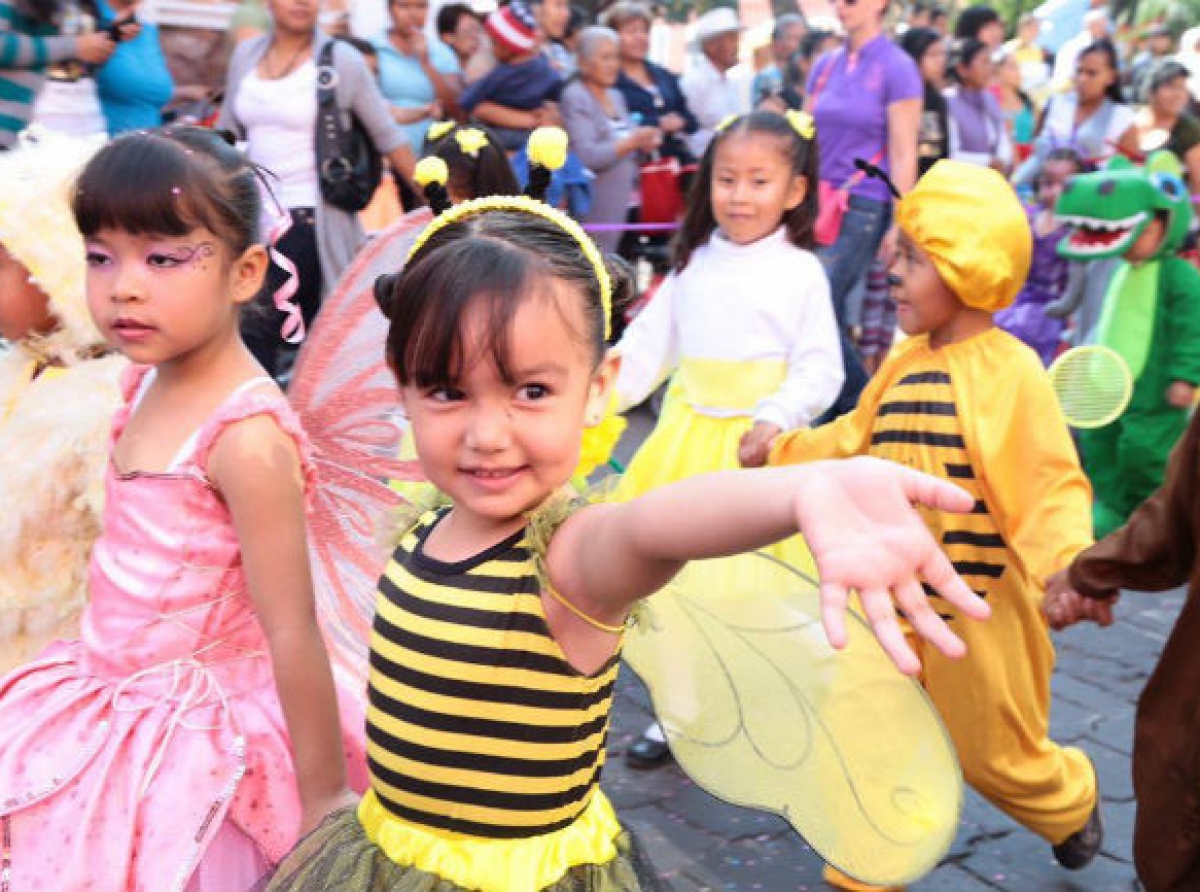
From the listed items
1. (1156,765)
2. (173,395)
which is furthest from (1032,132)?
(173,395)

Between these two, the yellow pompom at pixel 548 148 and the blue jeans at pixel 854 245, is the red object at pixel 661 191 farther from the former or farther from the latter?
the yellow pompom at pixel 548 148

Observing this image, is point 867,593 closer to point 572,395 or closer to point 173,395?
point 572,395

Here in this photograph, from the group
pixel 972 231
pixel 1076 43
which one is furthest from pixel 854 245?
pixel 1076 43

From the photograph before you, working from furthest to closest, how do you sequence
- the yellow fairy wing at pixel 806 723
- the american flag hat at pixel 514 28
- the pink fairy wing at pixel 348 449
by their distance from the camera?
the american flag hat at pixel 514 28
the pink fairy wing at pixel 348 449
the yellow fairy wing at pixel 806 723

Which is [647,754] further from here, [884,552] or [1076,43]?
[1076,43]

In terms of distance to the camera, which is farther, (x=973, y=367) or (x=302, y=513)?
(x=973, y=367)

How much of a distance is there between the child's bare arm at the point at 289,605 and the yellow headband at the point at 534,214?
41 centimetres

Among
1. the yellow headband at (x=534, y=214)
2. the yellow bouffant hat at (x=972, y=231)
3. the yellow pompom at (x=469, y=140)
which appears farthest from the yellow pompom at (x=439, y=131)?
the yellow headband at (x=534, y=214)

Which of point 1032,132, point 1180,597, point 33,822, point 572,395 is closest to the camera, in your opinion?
point 572,395

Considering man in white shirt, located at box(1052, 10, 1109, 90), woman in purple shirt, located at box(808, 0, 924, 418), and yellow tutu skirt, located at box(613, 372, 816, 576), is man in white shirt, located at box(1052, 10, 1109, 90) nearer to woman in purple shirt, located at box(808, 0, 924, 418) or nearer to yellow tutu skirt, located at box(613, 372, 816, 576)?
woman in purple shirt, located at box(808, 0, 924, 418)

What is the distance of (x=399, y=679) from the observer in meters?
1.68

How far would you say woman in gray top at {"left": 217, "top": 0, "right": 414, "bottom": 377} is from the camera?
5.10 meters

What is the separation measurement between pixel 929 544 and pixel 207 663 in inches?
49.6

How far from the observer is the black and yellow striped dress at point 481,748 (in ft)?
5.28
